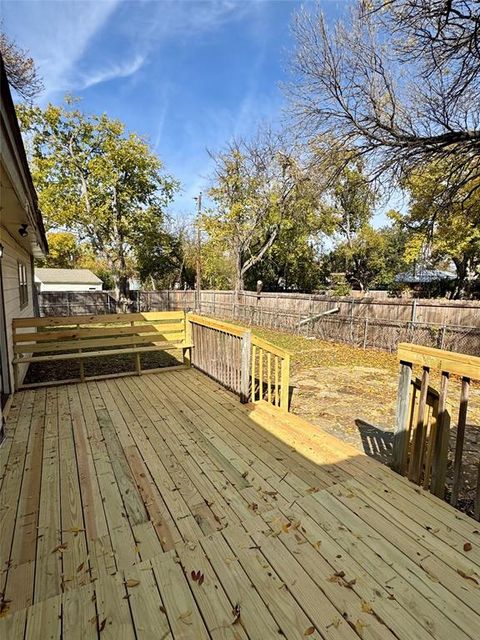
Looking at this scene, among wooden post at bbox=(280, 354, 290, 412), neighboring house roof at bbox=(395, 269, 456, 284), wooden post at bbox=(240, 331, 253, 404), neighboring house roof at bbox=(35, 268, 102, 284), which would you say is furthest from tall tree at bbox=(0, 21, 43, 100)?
neighboring house roof at bbox=(395, 269, 456, 284)

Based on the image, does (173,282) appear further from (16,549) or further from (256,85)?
(16,549)

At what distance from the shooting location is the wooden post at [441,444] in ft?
6.86

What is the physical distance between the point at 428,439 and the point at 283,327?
34.7ft

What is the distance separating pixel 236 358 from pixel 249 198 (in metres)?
15.6

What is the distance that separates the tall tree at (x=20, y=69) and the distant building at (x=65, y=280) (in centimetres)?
1985

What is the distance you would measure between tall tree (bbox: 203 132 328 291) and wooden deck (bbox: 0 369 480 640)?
1647 centimetres

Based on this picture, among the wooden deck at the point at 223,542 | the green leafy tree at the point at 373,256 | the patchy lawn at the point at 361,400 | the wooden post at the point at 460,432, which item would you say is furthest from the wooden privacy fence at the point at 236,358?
the green leafy tree at the point at 373,256

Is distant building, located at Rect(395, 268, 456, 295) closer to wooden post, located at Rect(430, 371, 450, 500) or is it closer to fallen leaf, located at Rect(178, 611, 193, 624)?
wooden post, located at Rect(430, 371, 450, 500)

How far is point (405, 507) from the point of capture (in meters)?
2.04

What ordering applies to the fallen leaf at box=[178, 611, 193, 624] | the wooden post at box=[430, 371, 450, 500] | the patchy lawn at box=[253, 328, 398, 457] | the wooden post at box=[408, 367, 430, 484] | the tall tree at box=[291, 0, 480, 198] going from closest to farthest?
the fallen leaf at box=[178, 611, 193, 624]
the wooden post at box=[430, 371, 450, 500]
the wooden post at box=[408, 367, 430, 484]
the patchy lawn at box=[253, 328, 398, 457]
the tall tree at box=[291, 0, 480, 198]

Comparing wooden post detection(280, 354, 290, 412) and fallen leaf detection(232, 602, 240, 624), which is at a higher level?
wooden post detection(280, 354, 290, 412)

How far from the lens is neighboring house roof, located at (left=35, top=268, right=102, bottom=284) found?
2516 cm

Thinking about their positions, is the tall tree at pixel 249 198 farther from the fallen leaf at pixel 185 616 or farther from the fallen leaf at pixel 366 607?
the fallen leaf at pixel 185 616

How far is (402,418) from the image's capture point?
2383 millimetres
